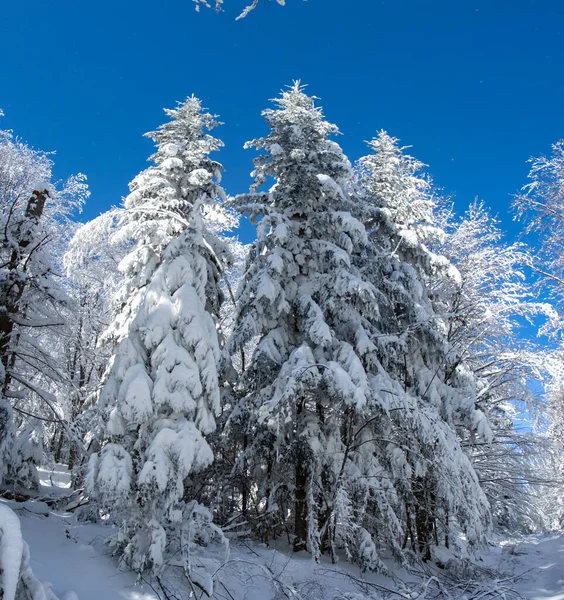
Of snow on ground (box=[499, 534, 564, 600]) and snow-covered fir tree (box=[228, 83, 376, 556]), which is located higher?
snow-covered fir tree (box=[228, 83, 376, 556])

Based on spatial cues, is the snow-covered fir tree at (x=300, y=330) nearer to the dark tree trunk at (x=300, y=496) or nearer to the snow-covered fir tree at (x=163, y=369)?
the dark tree trunk at (x=300, y=496)

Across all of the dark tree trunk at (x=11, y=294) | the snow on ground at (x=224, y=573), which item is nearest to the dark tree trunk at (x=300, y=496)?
the snow on ground at (x=224, y=573)

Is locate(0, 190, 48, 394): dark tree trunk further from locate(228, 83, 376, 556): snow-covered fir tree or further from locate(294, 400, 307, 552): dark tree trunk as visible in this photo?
locate(294, 400, 307, 552): dark tree trunk

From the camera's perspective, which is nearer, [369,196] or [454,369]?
[454,369]

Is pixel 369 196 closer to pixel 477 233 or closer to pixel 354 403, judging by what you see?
pixel 477 233

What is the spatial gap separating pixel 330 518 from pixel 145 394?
16.8ft

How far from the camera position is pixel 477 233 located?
16.1 metres

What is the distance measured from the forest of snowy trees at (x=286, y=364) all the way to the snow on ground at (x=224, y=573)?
15.5 inches

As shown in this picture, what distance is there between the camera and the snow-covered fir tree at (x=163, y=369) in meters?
7.69

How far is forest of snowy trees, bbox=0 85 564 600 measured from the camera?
8477mm

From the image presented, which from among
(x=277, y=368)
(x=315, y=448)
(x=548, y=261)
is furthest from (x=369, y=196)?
(x=315, y=448)

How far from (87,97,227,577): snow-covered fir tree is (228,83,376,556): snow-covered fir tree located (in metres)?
1.39

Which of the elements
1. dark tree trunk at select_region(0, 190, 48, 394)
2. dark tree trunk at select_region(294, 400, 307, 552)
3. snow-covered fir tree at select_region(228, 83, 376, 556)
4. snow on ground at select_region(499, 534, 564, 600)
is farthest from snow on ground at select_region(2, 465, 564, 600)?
dark tree trunk at select_region(0, 190, 48, 394)

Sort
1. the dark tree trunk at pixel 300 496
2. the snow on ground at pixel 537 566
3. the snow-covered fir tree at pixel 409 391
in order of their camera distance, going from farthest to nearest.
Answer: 1. the dark tree trunk at pixel 300 496
2. the snow-covered fir tree at pixel 409 391
3. the snow on ground at pixel 537 566
